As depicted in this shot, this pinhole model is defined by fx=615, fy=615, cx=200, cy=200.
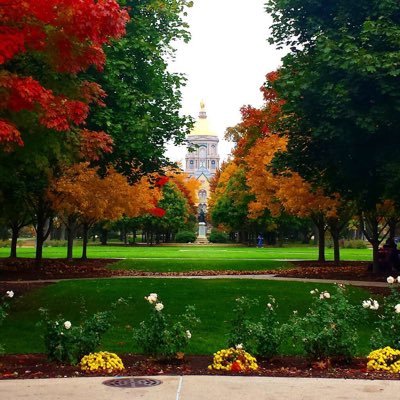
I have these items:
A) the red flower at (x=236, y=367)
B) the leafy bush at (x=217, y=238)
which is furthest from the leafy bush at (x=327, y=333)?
the leafy bush at (x=217, y=238)

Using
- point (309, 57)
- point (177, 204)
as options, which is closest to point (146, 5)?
point (309, 57)

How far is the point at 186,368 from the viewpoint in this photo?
8.16m

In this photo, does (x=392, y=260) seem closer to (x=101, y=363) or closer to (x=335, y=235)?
(x=335, y=235)

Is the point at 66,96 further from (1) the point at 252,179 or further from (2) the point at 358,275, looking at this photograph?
(1) the point at 252,179

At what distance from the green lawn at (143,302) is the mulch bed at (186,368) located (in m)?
1.43

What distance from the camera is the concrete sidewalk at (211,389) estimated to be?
6.39 m

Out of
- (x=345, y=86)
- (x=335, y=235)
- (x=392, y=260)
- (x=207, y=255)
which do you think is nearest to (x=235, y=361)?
(x=345, y=86)

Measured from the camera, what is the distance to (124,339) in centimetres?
1134

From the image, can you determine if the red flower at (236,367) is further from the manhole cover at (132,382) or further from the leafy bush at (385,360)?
the leafy bush at (385,360)

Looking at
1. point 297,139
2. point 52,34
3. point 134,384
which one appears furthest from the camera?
point 297,139

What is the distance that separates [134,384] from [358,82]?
8796 mm

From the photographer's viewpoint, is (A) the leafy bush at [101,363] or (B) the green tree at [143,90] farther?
(B) the green tree at [143,90]

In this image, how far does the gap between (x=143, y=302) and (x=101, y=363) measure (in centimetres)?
743

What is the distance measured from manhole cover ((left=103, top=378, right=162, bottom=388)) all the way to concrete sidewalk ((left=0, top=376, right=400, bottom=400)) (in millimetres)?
101
